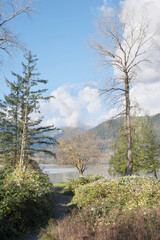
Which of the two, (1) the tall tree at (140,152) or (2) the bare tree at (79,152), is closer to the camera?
(1) the tall tree at (140,152)

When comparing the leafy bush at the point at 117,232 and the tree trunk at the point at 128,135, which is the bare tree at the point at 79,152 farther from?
the leafy bush at the point at 117,232

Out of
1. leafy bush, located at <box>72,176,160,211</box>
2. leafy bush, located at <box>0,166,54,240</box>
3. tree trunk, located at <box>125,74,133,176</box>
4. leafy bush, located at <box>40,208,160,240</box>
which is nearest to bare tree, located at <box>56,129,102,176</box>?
tree trunk, located at <box>125,74,133,176</box>

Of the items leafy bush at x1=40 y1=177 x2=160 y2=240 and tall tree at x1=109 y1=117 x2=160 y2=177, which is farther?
tall tree at x1=109 y1=117 x2=160 y2=177

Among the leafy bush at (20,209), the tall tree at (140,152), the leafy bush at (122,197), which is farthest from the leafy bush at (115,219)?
the tall tree at (140,152)

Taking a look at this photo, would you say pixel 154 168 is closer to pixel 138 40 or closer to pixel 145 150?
pixel 145 150

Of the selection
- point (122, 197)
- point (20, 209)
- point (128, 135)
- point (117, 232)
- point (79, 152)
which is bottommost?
point (20, 209)

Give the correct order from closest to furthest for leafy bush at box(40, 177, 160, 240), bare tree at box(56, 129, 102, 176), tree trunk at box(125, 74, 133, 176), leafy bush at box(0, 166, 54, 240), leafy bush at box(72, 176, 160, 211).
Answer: leafy bush at box(40, 177, 160, 240), leafy bush at box(0, 166, 54, 240), leafy bush at box(72, 176, 160, 211), tree trunk at box(125, 74, 133, 176), bare tree at box(56, 129, 102, 176)

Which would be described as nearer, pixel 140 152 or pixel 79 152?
pixel 140 152

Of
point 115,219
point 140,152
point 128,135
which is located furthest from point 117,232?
point 140,152

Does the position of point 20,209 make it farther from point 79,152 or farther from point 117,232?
point 79,152

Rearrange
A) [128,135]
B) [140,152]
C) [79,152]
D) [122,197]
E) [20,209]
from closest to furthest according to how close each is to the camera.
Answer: [20,209], [122,197], [128,135], [140,152], [79,152]

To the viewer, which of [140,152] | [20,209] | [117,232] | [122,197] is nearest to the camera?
[117,232]

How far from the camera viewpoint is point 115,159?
68.5ft

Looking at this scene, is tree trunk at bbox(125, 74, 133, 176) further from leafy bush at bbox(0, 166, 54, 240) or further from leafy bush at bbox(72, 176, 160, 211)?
leafy bush at bbox(0, 166, 54, 240)
